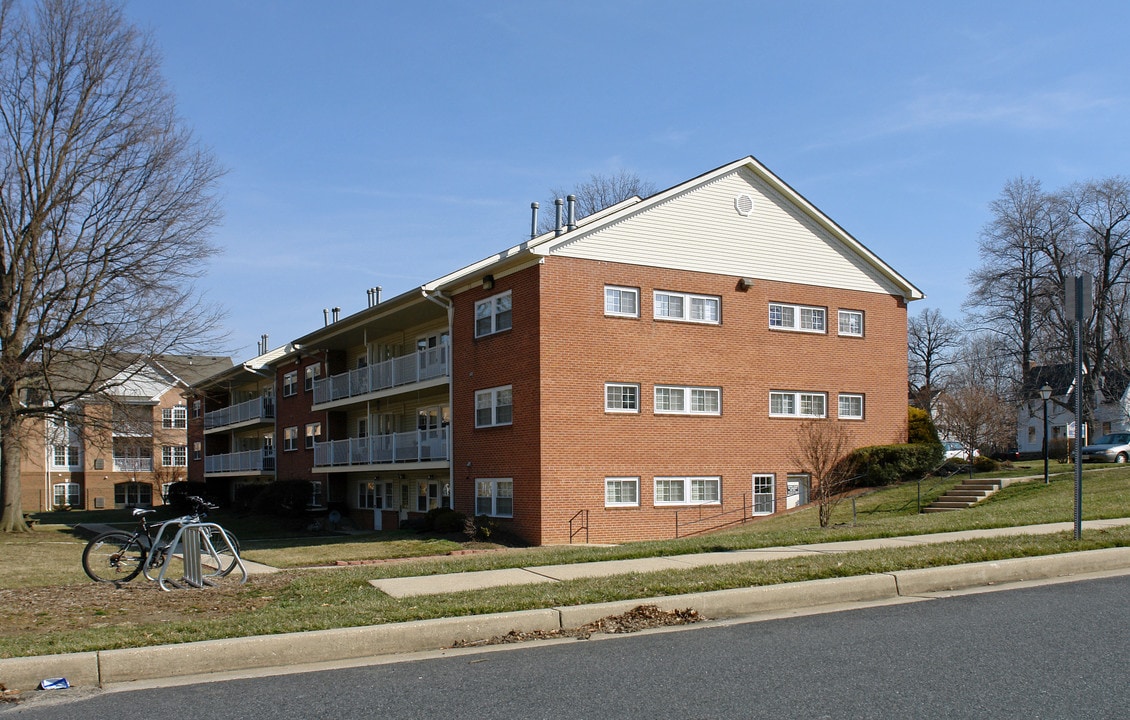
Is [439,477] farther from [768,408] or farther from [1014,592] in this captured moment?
[1014,592]

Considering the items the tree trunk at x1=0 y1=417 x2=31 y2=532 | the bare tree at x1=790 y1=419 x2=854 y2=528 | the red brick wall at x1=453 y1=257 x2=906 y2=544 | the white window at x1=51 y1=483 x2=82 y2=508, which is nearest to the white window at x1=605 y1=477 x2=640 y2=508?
the red brick wall at x1=453 y1=257 x2=906 y2=544

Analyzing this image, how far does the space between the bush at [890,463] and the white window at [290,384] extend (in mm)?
25400

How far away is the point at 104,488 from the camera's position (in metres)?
66.6

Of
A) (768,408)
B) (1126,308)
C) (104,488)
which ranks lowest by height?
(104,488)

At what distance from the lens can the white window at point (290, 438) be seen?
44.2 m

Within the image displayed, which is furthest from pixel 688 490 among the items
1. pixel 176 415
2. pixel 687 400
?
pixel 176 415

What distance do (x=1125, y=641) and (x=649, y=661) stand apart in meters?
3.47

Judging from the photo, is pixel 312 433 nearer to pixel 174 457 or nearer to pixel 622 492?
pixel 622 492

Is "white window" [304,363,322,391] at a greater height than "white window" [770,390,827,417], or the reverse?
"white window" [304,363,322,391]

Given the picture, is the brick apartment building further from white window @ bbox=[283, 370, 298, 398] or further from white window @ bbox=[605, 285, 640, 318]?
white window @ bbox=[283, 370, 298, 398]

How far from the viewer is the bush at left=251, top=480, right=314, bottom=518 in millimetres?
39469

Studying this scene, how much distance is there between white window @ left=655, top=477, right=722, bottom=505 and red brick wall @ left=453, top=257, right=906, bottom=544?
0.21 meters

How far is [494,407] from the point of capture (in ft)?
88.5

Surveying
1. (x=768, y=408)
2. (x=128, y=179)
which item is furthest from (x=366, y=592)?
(x=128, y=179)
